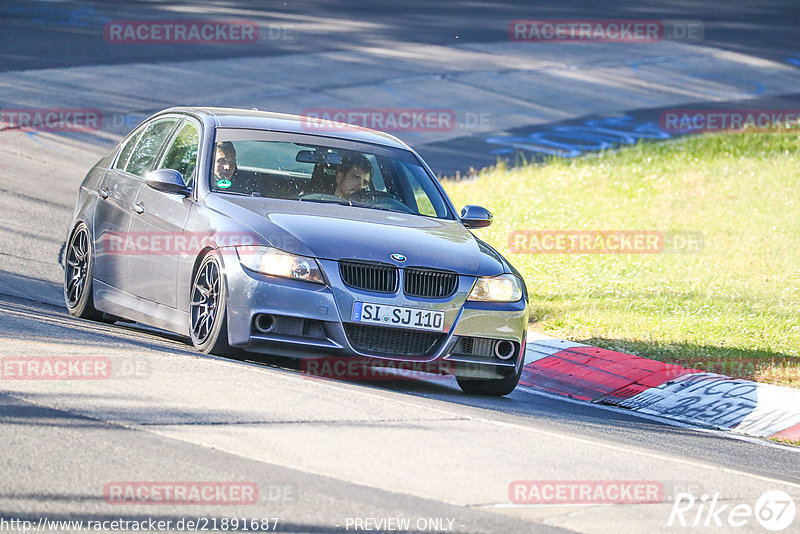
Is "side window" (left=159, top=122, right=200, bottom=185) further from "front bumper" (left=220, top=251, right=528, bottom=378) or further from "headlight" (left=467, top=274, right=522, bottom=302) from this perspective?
"headlight" (left=467, top=274, right=522, bottom=302)

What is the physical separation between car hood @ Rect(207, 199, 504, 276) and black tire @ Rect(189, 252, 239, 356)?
1.24ft

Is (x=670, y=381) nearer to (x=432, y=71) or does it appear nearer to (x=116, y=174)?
(x=116, y=174)

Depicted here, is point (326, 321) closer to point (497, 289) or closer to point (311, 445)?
point (497, 289)

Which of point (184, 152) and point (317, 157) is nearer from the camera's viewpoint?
point (317, 157)

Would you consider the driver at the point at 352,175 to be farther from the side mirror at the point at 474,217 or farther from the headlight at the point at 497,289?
the headlight at the point at 497,289

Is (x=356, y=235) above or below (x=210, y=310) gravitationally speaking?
above

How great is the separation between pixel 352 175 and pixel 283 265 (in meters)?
1.57

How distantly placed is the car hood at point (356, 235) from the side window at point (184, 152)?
0.66m

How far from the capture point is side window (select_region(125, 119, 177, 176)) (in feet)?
31.2

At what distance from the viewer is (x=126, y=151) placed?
9.98m

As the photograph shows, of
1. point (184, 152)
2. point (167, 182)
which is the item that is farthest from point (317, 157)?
point (167, 182)

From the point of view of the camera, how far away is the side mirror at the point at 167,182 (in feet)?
27.8

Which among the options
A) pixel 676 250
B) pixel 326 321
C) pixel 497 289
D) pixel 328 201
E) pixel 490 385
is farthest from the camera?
pixel 676 250

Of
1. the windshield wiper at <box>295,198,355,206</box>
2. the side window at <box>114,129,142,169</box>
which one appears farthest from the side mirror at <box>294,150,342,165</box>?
the side window at <box>114,129,142,169</box>
